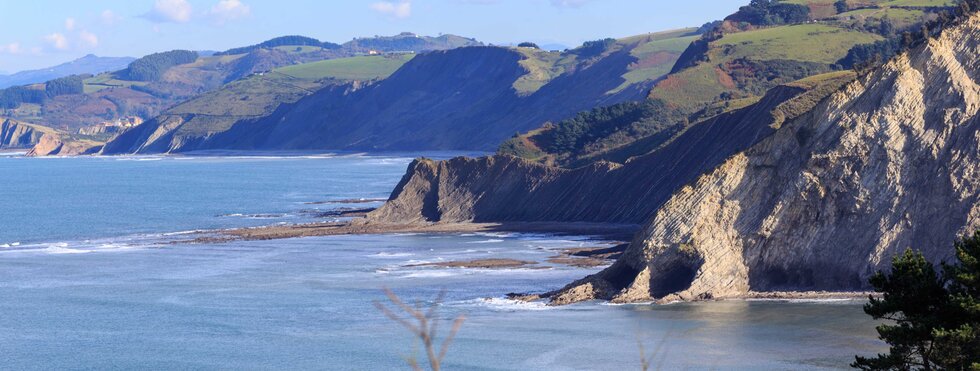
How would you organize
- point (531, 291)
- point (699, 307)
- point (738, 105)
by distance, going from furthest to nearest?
point (738, 105) < point (531, 291) < point (699, 307)

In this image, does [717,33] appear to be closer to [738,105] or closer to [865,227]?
[738,105]

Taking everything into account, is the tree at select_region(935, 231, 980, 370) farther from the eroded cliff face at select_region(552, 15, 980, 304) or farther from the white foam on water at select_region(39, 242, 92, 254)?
the white foam on water at select_region(39, 242, 92, 254)

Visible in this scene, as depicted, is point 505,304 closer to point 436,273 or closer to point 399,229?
point 436,273

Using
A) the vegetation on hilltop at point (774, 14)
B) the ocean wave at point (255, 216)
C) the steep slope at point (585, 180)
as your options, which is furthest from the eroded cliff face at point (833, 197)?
the vegetation on hilltop at point (774, 14)

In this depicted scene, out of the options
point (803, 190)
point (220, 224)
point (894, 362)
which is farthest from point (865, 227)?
point (220, 224)

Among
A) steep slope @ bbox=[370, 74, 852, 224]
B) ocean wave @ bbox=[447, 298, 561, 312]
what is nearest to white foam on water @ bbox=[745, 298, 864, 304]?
ocean wave @ bbox=[447, 298, 561, 312]

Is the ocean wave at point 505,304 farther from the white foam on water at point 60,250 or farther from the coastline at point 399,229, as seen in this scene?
the white foam on water at point 60,250

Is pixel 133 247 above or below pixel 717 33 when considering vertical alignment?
below
